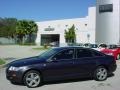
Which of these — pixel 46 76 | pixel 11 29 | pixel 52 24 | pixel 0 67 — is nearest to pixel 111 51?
pixel 0 67

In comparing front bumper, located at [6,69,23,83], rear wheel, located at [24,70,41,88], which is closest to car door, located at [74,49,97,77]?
rear wheel, located at [24,70,41,88]

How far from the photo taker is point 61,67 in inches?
428

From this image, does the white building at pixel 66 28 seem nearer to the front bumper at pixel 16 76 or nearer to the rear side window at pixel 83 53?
the rear side window at pixel 83 53

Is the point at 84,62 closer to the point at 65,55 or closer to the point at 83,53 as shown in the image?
the point at 83,53

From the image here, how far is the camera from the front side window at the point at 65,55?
1098cm

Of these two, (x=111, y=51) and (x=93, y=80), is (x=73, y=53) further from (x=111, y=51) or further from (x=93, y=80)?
(x=111, y=51)

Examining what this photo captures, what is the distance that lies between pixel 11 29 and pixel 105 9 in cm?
4905

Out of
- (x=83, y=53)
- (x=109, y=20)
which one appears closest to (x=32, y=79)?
(x=83, y=53)

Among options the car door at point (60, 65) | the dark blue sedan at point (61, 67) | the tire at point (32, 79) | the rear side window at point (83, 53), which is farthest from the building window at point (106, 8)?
the tire at point (32, 79)

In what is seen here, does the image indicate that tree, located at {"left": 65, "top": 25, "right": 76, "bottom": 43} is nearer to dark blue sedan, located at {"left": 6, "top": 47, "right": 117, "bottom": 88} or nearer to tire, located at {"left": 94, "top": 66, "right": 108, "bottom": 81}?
dark blue sedan, located at {"left": 6, "top": 47, "right": 117, "bottom": 88}

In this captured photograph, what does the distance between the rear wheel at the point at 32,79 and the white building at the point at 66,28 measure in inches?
2202

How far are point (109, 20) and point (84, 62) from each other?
161ft

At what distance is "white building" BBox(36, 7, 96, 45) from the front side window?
54830 millimetres

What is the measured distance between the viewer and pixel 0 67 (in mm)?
16344
